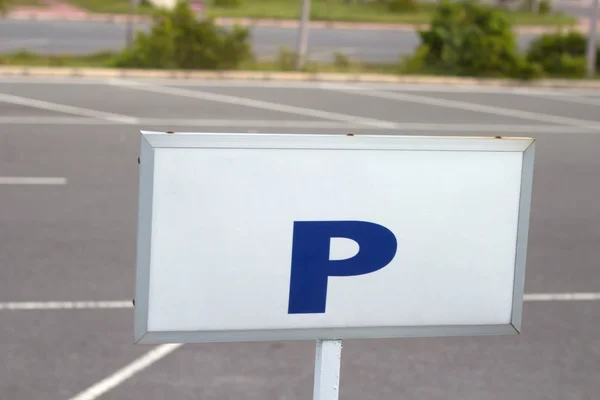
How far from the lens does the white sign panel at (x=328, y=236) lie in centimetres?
321

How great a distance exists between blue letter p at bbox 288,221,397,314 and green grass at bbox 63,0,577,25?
3055cm

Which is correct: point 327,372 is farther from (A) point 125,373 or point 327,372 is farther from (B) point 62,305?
(B) point 62,305

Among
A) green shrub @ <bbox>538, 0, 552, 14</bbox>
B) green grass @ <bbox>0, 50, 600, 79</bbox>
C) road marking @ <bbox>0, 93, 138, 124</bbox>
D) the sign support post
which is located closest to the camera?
the sign support post

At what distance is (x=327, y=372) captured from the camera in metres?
3.50

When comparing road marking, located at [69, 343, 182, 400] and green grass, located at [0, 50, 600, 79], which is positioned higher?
green grass, located at [0, 50, 600, 79]

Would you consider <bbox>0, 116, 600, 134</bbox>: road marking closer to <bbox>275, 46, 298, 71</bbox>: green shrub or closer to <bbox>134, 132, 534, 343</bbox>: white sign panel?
<bbox>275, 46, 298, 71</bbox>: green shrub

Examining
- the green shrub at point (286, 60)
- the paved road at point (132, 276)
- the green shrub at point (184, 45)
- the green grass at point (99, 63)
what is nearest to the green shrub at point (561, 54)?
the green grass at point (99, 63)

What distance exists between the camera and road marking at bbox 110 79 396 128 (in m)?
14.4

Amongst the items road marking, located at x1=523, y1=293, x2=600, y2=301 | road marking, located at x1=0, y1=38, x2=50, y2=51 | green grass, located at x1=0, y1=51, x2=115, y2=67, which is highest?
road marking, located at x1=0, y1=38, x2=50, y2=51

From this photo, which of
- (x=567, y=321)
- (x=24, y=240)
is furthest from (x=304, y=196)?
(x=24, y=240)

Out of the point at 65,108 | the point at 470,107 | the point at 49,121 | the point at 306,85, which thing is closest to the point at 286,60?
the point at 306,85

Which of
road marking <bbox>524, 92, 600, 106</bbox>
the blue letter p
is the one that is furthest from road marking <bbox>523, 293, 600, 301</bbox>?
road marking <bbox>524, 92, 600, 106</bbox>

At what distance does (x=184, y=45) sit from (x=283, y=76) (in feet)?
5.80

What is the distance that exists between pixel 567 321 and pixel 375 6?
37.8m
